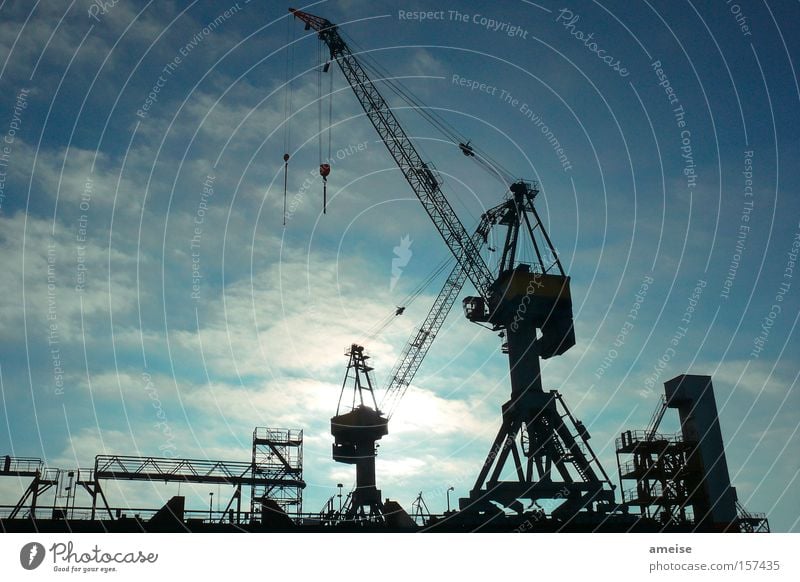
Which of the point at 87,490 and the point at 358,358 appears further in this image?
the point at 358,358

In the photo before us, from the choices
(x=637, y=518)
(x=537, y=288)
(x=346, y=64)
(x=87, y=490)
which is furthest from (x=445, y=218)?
(x=87, y=490)

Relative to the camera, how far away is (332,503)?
310 feet

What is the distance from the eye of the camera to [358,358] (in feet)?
388

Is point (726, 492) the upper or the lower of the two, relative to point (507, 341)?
lower

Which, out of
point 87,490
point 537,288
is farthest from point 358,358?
point 87,490

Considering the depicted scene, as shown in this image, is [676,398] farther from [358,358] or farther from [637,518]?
[358,358]
